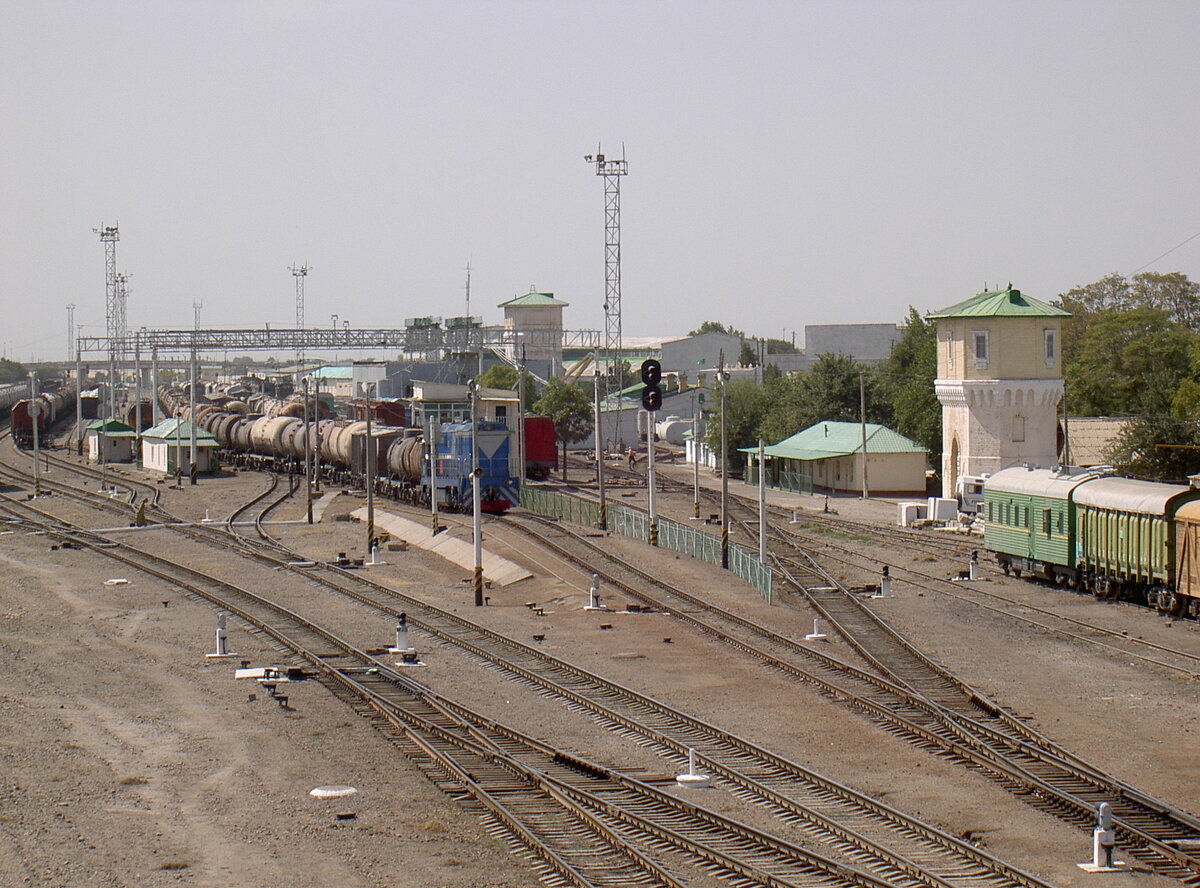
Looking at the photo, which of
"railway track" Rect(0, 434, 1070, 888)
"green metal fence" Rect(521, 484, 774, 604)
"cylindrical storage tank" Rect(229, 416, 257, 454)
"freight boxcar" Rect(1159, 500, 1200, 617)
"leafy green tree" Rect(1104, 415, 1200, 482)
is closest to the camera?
"railway track" Rect(0, 434, 1070, 888)

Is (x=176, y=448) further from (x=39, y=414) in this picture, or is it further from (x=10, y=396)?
(x=10, y=396)

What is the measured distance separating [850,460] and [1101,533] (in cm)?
3618

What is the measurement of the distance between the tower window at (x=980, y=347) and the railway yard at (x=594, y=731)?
21.2 m

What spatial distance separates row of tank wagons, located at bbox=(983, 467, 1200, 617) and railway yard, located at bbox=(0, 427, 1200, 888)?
0.80 meters

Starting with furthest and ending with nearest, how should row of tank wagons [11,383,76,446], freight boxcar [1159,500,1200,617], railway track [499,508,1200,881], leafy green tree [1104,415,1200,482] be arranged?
row of tank wagons [11,383,76,446], leafy green tree [1104,415,1200,482], freight boxcar [1159,500,1200,617], railway track [499,508,1200,881]

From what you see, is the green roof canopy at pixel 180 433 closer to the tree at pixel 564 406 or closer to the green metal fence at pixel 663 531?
the tree at pixel 564 406

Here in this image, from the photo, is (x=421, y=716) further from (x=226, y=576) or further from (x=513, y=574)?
(x=226, y=576)

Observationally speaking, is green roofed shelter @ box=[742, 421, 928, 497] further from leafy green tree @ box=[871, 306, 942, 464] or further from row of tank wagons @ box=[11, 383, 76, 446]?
row of tank wagons @ box=[11, 383, 76, 446]

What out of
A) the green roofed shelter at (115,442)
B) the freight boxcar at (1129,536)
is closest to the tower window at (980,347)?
the freight boxcar at (1129,536)

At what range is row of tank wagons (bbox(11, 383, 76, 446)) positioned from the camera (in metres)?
109

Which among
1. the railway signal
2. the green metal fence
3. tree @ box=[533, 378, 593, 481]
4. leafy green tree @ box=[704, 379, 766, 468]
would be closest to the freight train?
the green metal fence

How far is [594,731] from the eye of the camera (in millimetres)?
20594

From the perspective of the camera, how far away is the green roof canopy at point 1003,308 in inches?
2341

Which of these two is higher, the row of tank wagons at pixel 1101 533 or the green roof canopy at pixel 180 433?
the green roof canopy at pixel 180 433
